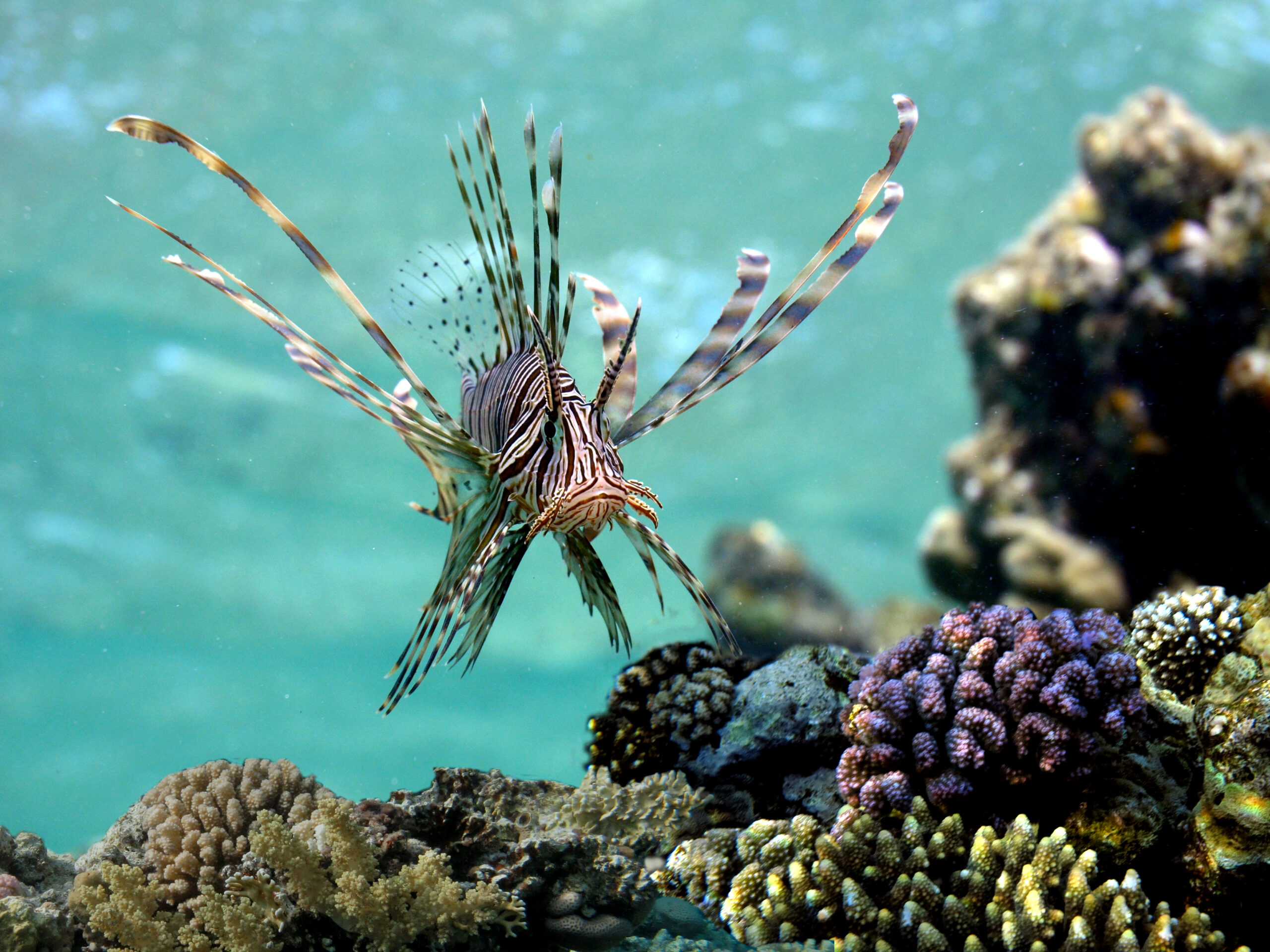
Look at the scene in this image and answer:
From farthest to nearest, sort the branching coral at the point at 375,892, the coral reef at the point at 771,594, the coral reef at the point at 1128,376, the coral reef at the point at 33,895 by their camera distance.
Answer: the coral reef at the point at 771,594 → the coral reef at the point at 1128,376 → the coral reef at the point at 33,895 → the branching coral at the point at 375,892

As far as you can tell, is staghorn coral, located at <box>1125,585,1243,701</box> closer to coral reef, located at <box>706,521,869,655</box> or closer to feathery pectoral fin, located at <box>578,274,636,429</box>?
feathery pectoral fin, located at <box>578,274,636,429</box>

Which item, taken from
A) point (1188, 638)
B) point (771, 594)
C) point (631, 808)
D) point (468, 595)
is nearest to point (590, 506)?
point (468, 595)

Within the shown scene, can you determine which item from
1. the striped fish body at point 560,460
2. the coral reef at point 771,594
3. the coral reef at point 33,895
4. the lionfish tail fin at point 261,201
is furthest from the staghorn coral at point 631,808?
the coral reef at point 771,594

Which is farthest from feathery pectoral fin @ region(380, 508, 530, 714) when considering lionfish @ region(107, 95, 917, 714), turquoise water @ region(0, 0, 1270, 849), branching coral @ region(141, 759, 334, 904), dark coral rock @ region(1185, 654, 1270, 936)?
turquoise water @ region(0, 0, 1270, 849)

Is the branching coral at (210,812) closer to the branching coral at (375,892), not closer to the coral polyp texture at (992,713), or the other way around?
the branching coral at (375,892)

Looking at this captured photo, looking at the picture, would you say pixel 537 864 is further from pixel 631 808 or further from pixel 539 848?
pixel 631 808
